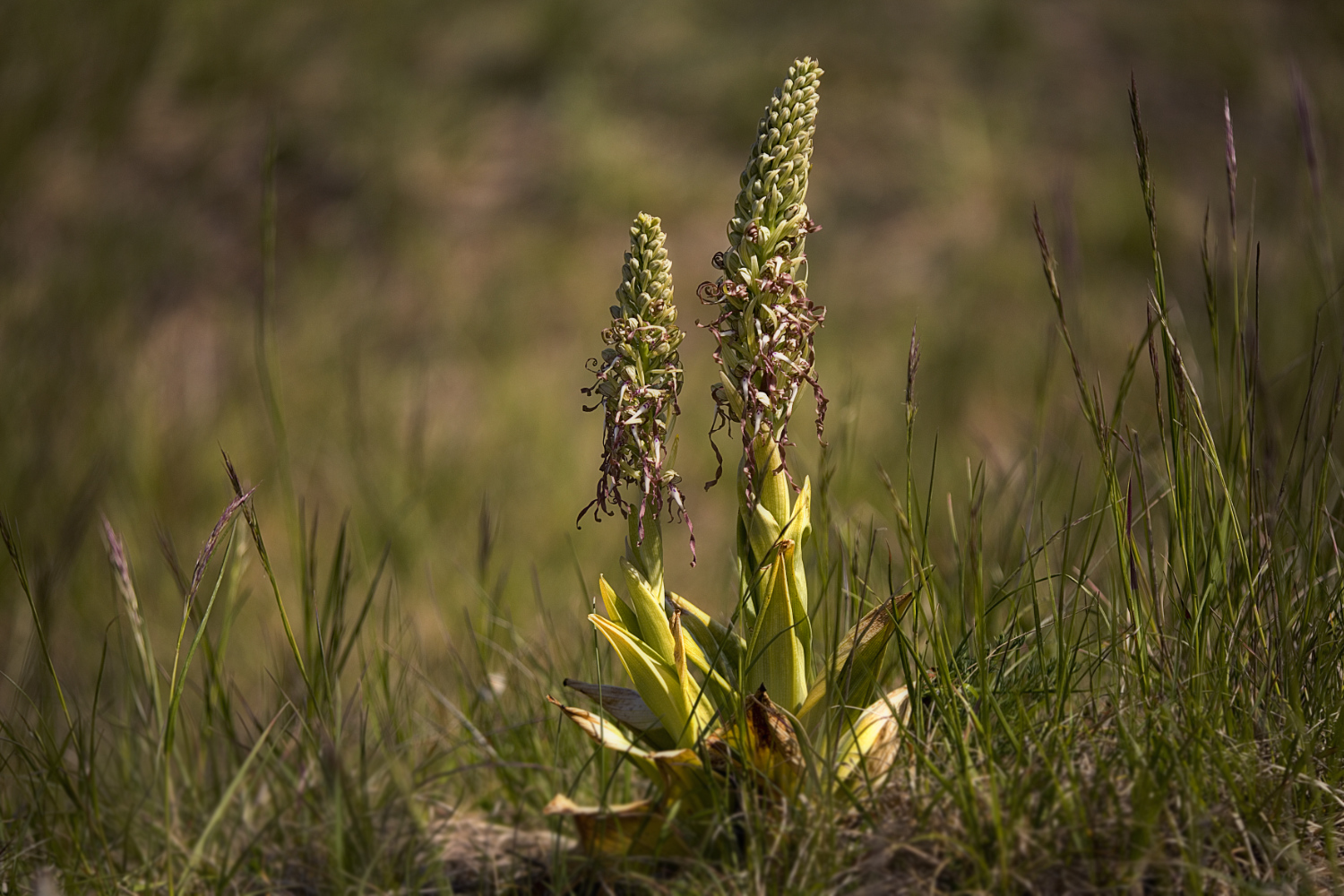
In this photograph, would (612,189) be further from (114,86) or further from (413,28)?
(114,86)

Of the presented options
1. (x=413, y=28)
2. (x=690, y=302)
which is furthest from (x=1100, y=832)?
(x=413, y=28)

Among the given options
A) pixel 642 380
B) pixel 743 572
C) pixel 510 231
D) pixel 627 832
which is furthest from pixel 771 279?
pixel 510 231

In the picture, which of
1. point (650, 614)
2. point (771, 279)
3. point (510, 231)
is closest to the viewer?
point (771, 279)

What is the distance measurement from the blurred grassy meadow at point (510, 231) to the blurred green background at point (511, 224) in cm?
2

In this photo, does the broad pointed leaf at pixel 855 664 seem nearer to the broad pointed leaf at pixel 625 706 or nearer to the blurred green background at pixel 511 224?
the broad pointed leaf at pixel 625 706

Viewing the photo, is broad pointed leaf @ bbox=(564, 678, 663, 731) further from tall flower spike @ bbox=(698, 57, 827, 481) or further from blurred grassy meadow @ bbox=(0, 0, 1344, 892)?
blurred grassy meadow @ bbox=(0, 0, 1344, 892)

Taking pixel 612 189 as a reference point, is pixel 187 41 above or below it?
above

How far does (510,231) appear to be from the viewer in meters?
5.84

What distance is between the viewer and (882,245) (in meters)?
5.96

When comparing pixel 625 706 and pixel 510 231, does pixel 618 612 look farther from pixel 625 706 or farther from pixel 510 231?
pixel 510 231

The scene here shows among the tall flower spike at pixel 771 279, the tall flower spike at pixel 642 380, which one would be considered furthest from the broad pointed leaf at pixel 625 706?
the tall flower spike at pixel 771 279

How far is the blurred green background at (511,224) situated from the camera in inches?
165

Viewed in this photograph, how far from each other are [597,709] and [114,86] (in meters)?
5.47

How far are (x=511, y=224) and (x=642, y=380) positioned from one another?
4.99 metres
